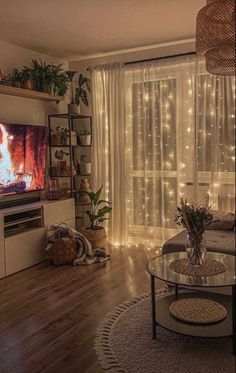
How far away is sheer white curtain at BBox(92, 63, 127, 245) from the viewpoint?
448cm

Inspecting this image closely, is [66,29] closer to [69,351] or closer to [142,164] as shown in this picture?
[142,164]

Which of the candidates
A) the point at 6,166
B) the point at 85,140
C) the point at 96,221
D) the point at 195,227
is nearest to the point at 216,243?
the point at 195,227

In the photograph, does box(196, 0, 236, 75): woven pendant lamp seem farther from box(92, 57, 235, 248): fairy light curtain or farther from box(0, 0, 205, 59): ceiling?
box(92, 57, 235, 248): fairy light curtain

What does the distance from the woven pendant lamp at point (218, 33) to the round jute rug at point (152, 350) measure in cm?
169

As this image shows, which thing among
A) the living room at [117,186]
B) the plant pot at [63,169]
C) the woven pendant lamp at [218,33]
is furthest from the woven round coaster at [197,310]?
the plant pot at [63,169]

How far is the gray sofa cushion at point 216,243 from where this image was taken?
2.79 meters

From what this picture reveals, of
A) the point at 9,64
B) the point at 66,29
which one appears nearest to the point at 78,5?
the point at 66,29

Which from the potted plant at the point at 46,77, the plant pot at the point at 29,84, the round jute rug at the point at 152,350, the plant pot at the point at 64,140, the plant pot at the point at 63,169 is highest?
the potted plant at the point at 46,77

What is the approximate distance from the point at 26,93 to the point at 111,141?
1.16m

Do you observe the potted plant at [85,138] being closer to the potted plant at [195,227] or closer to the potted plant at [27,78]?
the potted plant at [27,78]

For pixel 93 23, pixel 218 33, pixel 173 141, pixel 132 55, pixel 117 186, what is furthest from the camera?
pixel 117 186

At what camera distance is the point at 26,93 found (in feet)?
13.0

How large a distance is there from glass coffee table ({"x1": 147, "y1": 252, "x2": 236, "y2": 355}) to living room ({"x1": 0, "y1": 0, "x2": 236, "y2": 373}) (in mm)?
12

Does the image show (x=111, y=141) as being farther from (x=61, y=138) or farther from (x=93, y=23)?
→ (x=93, y=23)
